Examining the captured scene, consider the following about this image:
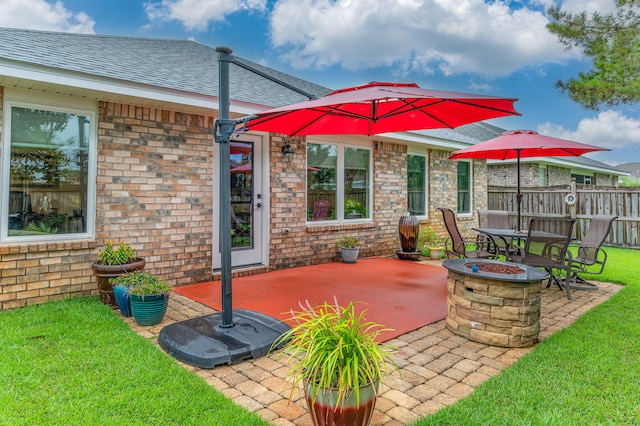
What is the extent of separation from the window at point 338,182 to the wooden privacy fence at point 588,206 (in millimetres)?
6772

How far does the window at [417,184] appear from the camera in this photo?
9242 mm

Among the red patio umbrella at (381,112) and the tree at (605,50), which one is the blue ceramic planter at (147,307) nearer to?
the red patio umbrella at (381,112)

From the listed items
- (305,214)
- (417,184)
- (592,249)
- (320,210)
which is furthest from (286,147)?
(592,249)

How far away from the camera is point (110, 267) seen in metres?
4.25

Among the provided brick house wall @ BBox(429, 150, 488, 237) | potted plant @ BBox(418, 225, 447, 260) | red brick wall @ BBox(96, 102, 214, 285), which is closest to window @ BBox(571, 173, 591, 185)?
brick house wall @ BBox(429, 150, 488, 237)

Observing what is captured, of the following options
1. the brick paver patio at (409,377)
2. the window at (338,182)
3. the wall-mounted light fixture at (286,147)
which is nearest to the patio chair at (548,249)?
the brick paver patio at (409,377)

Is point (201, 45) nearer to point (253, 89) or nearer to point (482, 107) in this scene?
point (253, 89)

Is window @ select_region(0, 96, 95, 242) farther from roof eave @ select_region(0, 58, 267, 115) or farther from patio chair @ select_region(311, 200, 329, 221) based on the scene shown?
patio chair @ select_region(311, 200, 329, 221)

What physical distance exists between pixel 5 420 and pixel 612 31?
1160cm

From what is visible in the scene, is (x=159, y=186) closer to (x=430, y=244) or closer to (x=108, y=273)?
(x=108, y=273)

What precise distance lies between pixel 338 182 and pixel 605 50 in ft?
21.9

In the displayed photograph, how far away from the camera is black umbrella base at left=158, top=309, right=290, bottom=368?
294 centimetres

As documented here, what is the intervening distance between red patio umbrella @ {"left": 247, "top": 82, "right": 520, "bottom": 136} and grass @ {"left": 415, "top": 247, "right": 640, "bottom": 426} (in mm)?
2107

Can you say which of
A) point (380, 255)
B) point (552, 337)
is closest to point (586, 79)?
point (380, 255)
